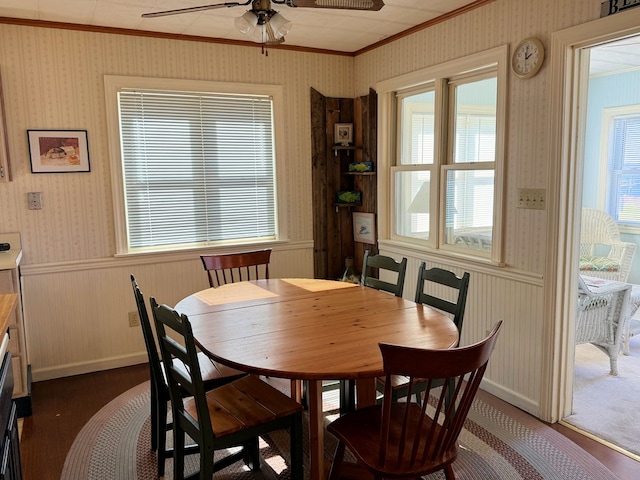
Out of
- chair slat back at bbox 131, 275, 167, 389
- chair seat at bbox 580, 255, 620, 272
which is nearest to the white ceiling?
chair slat back at bbox 131, 275, 167, 389

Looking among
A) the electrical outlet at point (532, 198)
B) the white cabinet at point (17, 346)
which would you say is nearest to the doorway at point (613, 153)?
the electrical outlet at point (532, 198)

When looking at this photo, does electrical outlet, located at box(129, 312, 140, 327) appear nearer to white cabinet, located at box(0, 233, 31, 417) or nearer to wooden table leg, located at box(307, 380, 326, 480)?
white cabinet, located at box(0, 233, 31, 417)

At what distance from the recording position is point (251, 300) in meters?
2.70

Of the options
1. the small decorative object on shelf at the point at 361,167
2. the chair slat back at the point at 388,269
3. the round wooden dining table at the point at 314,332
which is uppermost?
the small decorative object on shelf at the point at 361,167

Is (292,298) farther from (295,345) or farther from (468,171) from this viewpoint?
A: (468,171)

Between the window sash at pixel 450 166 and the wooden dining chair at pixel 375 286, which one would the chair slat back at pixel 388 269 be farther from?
the window sash at pixel 450 166

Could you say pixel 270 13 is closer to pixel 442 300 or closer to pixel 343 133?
pixel 442 300

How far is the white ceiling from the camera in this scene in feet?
9.89

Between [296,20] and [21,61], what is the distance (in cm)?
181

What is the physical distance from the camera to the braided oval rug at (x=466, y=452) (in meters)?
2.41

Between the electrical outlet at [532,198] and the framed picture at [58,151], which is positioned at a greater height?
the framed picture at [58,151]

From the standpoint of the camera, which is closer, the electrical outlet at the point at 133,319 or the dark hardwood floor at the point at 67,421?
the dark hardwood floor at the point at 67,421

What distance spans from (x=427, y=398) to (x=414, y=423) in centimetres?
27

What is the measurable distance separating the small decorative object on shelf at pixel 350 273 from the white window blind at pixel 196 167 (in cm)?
75
